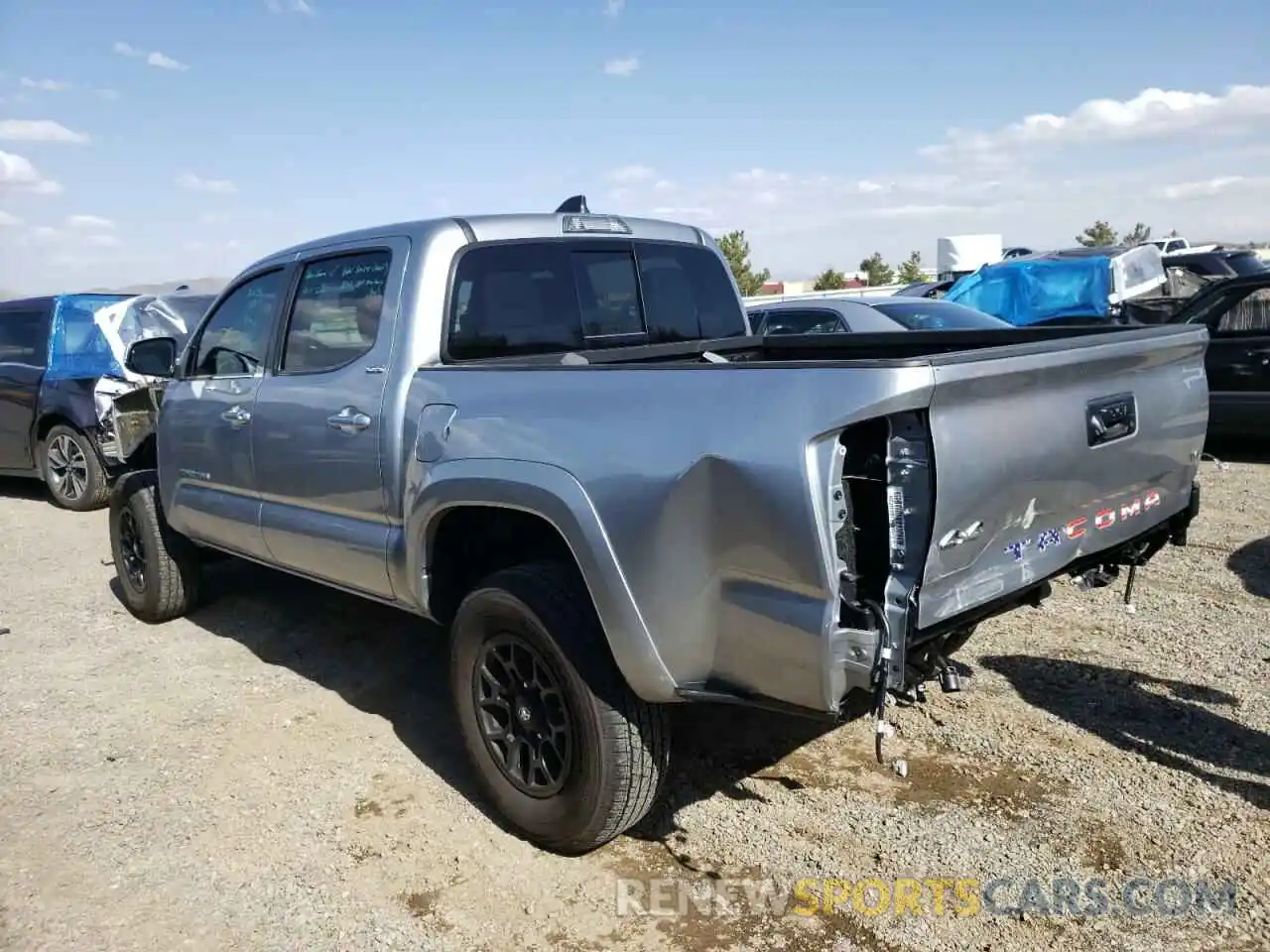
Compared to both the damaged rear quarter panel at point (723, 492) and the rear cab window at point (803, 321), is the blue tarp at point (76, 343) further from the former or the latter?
the damaged rear quarter panel at point (723, 492)

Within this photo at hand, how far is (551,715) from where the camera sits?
10.6ft

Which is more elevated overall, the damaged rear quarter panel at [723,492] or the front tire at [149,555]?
the damaged rear quarter panel at [723,492]

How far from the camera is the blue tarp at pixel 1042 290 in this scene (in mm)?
14008

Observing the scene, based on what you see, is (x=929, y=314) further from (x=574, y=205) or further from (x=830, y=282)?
(x=830, y=282)

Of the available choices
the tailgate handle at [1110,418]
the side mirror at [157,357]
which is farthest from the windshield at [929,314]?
the side mirror at [157,357]

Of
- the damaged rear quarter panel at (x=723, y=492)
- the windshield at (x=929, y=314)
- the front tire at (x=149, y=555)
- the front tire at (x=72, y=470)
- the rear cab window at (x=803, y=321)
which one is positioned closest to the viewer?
the damaged rear quarter panel at (x=723, y=492)

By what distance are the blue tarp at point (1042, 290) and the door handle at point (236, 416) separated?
11.3m

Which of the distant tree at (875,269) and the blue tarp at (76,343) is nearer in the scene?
the blue tarp at (76,343)

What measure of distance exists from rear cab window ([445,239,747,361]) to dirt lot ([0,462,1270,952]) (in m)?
1.64

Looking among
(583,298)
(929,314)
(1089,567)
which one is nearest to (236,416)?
(583,298)

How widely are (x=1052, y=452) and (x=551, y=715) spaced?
1.68m

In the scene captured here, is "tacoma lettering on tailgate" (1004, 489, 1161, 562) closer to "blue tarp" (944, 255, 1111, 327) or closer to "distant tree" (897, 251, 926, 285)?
"blue tarp" (944, 255, 1111, 327)

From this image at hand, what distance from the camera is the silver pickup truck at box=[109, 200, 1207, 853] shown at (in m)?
2.46

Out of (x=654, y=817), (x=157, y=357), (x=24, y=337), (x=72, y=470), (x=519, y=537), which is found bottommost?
(x=654, y=817)
